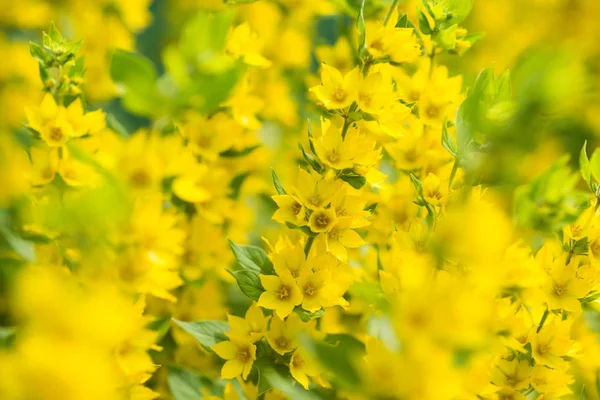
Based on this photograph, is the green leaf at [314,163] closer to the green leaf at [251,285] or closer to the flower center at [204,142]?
the green leaf at [251,285]

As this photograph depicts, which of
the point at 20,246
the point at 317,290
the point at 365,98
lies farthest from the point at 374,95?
the point at 20,246

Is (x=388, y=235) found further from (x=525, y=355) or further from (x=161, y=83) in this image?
(x=161, y=83)

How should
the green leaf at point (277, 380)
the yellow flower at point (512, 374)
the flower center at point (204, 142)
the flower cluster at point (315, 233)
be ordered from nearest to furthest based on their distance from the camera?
the flower cluster at point (315, 233) → the green leaf at point (277, 380) → the yellow flower at point (512, 374) → the flower center at point (204, 142)

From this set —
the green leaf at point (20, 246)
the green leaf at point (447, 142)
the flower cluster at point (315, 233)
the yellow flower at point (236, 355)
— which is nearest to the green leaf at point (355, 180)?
the flower cluster at point (315, 233)

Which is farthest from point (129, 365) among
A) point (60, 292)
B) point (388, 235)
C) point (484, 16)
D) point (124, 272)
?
point (484, 16)

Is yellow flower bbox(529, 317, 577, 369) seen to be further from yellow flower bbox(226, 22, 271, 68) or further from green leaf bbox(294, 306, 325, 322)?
yellow flower bbox(226, 22, 271, 68)

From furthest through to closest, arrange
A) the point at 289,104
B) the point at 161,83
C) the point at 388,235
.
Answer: the point at 289,104
the point at 388,235
the point at 161,83

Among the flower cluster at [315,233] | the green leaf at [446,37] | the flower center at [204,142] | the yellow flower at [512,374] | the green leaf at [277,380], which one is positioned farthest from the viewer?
the flower center at [204,142]
